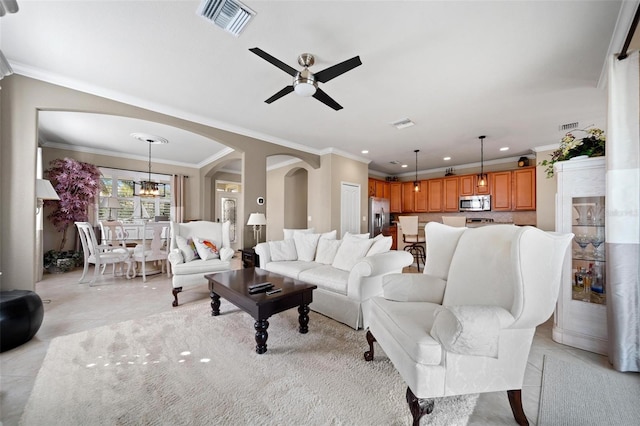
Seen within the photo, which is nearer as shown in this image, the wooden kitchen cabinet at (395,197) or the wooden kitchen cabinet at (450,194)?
the wooden kitchen cabinet at (450,194)

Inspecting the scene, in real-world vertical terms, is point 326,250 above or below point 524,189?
below

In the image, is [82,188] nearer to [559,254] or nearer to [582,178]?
[559,254]

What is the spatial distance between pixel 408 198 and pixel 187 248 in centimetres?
647

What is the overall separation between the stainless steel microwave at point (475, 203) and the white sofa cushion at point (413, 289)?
5.67 metres

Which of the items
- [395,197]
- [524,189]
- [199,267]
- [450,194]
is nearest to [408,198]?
[395,197]

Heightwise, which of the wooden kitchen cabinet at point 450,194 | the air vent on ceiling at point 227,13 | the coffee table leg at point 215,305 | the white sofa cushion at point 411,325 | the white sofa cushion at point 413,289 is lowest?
the coffee table leg at point 215,305

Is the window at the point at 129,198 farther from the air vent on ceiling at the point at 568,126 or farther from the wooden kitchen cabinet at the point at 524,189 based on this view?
the wooden kitchen cabinet at the point at 524,189

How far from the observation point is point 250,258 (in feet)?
13.9

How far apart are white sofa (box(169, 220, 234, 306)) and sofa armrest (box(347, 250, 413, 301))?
6.81 feet

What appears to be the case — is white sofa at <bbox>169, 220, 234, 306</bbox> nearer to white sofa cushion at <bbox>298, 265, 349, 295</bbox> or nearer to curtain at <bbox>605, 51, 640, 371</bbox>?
Result: white sofa cushion at <bbox>298, 265, 349, 295</bbox>

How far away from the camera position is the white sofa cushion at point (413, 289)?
1.79 m

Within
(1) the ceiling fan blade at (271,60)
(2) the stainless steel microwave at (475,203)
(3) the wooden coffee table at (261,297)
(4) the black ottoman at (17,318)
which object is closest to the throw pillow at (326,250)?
(3) the wooden coffee table at (261,297)

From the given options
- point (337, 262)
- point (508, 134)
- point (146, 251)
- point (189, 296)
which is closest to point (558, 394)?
point (337, 262)

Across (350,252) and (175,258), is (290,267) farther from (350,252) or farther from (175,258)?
(175,258)
